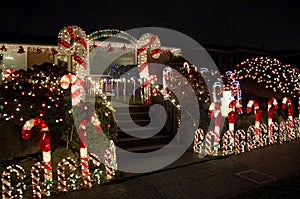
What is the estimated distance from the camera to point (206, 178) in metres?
5.75

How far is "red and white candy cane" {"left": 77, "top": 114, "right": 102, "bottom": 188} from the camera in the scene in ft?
17.3

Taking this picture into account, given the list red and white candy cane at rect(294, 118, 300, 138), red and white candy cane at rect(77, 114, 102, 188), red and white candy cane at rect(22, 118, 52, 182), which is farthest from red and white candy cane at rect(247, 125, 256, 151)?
red and white candy cane at rect(22, 118, 52, 182)

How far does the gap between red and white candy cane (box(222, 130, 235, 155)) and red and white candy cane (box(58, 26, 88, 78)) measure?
5.50m

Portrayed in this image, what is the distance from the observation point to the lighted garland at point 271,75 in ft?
36.0

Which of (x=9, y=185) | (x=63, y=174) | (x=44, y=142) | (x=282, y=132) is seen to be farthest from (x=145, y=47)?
(x=9, y=185)

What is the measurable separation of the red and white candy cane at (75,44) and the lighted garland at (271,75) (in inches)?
231

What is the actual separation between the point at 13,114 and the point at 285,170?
5721 millimetres

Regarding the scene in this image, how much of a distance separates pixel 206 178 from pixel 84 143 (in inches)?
97.4

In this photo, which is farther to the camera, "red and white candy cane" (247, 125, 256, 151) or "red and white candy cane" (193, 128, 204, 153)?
"red and white candy cane" (247, 125, 256, 151)

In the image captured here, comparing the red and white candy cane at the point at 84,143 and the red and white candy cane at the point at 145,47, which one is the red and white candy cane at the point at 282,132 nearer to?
the red and white candy cane at the point at 145,47

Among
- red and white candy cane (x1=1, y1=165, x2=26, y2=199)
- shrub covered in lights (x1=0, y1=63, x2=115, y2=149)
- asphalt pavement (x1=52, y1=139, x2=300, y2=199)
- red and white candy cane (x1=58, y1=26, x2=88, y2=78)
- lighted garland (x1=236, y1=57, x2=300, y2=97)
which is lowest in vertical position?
asphalt pavement (x1=52, y1=139, x2=300, y2=199)

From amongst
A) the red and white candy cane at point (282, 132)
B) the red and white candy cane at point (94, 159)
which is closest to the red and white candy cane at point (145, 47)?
the red and white candy cane at point (282, 132)

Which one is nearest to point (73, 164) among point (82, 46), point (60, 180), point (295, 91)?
point (60, 180)

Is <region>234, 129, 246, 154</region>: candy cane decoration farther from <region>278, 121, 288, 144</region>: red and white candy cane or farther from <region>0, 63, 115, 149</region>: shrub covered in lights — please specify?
<region>0, 63, 115, 149</region>: shrub covered in lights
